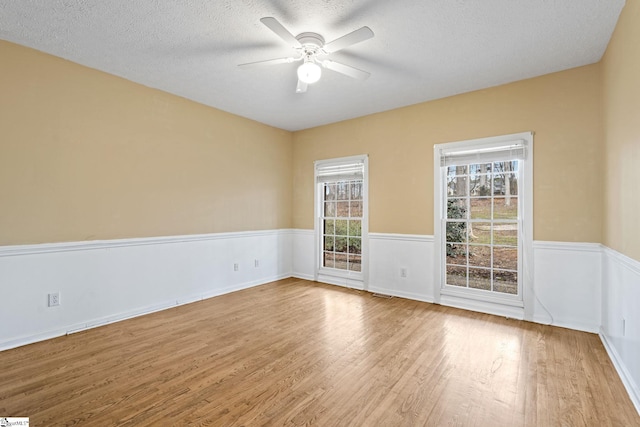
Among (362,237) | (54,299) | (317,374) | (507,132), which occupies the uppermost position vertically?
(507,132)

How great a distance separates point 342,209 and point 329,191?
436mm

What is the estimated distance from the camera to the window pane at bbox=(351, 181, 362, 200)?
504cm

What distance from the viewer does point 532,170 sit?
3482 millimetres

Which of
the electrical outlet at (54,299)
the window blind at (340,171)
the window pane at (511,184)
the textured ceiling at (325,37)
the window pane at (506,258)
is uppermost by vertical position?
the textured ceiling at (325,37)

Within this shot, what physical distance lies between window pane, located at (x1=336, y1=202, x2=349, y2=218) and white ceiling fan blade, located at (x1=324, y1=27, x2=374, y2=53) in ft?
9.64

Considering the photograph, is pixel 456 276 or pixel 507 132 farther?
pixel 456 276

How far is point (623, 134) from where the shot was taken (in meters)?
2.39

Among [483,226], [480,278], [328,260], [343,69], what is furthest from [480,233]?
[343,69]

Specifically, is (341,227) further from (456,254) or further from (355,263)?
(456,254)

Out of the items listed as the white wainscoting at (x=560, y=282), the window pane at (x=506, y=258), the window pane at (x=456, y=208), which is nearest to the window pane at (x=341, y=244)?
the white wainscoting at (x=560, y=282)

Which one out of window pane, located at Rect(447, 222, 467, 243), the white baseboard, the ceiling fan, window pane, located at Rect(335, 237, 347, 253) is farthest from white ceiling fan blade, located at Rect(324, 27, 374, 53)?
window pane, located at Rect(335, 237, 347, 253)

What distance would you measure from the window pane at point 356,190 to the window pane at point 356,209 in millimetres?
94

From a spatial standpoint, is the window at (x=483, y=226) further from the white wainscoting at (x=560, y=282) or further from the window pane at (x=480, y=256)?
the white wainscoting at (x=560, y=282)

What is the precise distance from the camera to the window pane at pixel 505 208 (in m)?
3.67
